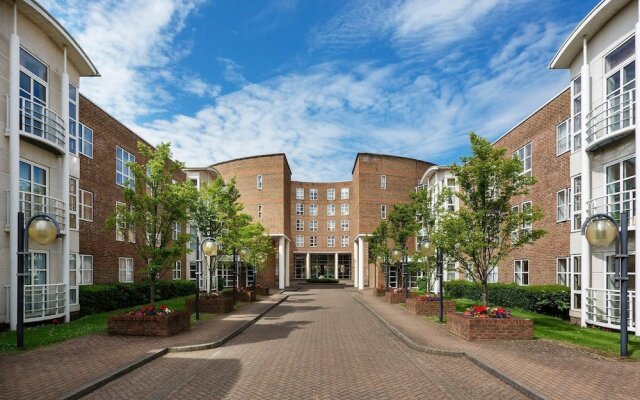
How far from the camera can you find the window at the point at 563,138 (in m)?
20.5

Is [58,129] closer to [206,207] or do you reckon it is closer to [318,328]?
[206,207]

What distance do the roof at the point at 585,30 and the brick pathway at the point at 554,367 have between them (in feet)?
35.0

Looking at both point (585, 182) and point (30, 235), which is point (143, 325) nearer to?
point (30, 235)

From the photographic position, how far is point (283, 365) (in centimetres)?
961

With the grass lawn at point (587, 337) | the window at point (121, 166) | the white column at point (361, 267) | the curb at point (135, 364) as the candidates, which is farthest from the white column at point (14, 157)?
the white column at point (361, 267)

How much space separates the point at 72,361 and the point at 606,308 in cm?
1535

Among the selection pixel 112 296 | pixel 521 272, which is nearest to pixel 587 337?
pixel 521 272

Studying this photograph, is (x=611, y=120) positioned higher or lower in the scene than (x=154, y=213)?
higher

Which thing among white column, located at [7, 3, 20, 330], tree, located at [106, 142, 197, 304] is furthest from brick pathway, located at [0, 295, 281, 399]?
white column, located at [7, 3, 20, 330]

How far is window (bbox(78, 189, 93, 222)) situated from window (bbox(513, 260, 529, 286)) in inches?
910

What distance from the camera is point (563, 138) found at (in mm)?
21000

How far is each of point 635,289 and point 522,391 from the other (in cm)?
821

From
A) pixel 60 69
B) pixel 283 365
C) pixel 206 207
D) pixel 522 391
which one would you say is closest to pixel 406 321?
pixel 283 365

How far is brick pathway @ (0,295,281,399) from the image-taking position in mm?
7559
